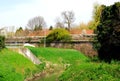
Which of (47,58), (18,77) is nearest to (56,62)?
(47,58)

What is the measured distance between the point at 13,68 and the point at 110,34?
34.6 feet

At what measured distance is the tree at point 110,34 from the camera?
1374 inches

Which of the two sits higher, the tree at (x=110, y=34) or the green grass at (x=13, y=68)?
the tree at (x=110, y=34)

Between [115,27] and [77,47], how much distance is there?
27503mm

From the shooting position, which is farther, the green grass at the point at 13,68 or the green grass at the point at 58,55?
the green grass at the point at 58,55

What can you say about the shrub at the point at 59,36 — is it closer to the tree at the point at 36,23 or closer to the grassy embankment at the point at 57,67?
the grassy embankment at the point at 57,67

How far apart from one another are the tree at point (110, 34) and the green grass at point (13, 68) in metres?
7.66

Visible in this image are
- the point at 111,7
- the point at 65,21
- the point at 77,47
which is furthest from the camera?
the point at 65,21

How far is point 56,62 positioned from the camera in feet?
159

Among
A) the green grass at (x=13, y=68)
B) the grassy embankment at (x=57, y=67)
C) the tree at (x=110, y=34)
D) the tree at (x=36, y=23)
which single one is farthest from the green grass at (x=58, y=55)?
the tree at (x=36, y=23)

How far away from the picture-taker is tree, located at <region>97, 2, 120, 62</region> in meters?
34.9

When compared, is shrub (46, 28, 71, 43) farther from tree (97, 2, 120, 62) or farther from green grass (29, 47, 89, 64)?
tree (97, 2, 120, 62)

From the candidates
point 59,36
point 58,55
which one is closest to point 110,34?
point 58,55

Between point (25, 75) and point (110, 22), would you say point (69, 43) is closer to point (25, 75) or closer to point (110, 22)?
point (110, 22)
